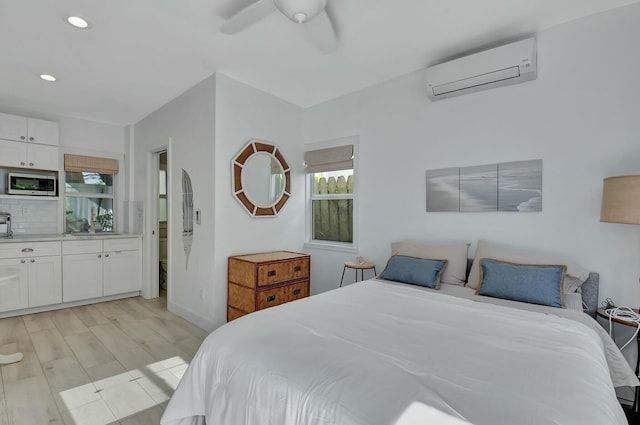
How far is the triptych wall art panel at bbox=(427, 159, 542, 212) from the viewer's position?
2.47 metres

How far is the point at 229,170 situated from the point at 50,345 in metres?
2.27

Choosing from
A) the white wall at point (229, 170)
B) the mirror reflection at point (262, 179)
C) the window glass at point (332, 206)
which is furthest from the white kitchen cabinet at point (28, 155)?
the window glass at point (332, 206)

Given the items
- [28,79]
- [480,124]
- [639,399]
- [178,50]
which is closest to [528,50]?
[480,124]

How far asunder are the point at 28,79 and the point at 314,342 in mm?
4007

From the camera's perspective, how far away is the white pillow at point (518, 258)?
219 cm

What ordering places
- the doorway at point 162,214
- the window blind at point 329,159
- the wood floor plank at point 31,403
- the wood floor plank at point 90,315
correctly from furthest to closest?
the doorway at point 162,214, the window blind at point 329,159, the wood floor plank at point 90,315, the wood floor plank at point 31,403

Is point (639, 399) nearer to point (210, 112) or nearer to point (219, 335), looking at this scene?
point (219, 335)

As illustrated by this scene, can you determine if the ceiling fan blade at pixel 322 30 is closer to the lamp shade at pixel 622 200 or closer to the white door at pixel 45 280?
the lamp shade at pixel 622 200

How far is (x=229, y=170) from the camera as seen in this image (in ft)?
10.8

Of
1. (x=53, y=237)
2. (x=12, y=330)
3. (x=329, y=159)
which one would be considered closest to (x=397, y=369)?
(x=329, y=159)

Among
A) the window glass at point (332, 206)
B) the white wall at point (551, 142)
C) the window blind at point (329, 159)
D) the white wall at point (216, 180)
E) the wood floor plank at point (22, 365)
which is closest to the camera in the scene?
the white wall at point (551, 142)

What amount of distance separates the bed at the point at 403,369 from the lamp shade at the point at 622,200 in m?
0.62

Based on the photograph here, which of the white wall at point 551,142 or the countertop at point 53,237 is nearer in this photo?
the white wall at point 551,142

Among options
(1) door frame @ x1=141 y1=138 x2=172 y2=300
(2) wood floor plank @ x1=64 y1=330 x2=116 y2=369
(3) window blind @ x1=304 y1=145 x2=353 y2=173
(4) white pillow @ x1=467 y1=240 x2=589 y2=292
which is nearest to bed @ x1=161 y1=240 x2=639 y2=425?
(4) white pillow @ x1=467 y1=240 x2=589 y2=292
